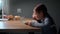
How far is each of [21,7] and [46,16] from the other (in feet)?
5.03

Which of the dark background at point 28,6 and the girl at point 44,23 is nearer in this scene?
the girl at point 44,23

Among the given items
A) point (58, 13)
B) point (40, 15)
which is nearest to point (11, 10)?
point (58, 13)

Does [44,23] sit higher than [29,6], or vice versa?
[29,6]

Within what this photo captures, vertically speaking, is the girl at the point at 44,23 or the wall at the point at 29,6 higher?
the wall at the point at 29,6

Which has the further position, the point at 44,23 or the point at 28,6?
the point at 28,6

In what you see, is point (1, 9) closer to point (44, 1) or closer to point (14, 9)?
point (14, 9)

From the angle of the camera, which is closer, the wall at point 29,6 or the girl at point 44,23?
the girl at point 44,23

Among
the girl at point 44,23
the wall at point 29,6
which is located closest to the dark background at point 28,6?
the wall at point 29,6

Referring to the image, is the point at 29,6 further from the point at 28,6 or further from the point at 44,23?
the point at 44,23

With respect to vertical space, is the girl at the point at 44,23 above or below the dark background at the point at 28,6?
below

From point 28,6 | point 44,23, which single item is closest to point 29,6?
point 28,6

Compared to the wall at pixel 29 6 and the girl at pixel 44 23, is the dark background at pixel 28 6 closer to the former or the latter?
the wall at pixel 29 6

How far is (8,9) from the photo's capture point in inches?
128

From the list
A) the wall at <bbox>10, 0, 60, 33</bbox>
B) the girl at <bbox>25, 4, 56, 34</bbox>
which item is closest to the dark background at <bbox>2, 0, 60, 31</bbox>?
the wall at <bbox>10, 0, 60, 33</bbox>
